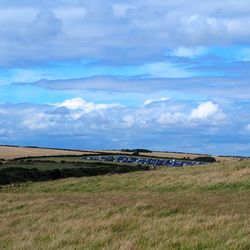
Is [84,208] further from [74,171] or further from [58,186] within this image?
[74,171]

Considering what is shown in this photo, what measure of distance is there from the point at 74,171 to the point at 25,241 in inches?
1837

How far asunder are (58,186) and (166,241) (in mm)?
26622

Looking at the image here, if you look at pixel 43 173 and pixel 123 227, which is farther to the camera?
pixel 43 173

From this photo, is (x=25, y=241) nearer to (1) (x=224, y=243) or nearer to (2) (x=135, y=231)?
(2) (x=135, y=231)

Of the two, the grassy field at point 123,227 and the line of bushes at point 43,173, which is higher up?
the grassy field at point 123,227

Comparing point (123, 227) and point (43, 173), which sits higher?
point (123, 227)

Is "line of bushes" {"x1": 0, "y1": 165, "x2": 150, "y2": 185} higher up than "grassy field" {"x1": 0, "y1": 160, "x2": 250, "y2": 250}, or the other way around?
"grassy field" {"x1": 0, "y1": 160, "x2": 250, "y2": 250}

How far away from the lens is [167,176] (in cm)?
3431

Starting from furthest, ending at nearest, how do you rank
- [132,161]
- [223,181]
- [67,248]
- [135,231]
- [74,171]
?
[132,161], [74,171], [223,181], [135,231], [67,248]

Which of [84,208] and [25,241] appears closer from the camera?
[25,241]

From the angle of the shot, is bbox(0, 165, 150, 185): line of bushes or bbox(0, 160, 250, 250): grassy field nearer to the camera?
bbox(0, 160, 250, 250): grassy field

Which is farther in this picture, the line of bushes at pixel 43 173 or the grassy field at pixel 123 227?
the line of bushes at pixel 43 173

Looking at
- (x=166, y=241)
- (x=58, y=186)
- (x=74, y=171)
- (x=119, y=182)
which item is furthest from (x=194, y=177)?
(x=74, y=171)

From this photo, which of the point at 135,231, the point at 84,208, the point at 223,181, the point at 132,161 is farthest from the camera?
the point at 132,161
